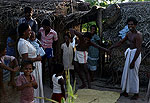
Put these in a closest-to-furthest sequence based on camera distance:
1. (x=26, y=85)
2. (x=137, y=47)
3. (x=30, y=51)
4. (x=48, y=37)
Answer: (x=26, y=85), (x=30, y=51), (x=137, y=47), (x=48, y=37)

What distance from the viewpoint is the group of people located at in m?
3.54

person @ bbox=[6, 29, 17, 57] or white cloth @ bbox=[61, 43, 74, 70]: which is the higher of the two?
person @ bbox=[6, 29, 17, 57]

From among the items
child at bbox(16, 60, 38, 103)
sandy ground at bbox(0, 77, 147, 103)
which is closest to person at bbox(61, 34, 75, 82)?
sandy ground at bbox(0, 77, 147, 103)

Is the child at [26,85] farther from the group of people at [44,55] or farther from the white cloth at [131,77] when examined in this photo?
the white cloth at [131,77]

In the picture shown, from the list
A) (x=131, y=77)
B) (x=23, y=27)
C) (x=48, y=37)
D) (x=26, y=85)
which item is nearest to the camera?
(x=26, y=85)

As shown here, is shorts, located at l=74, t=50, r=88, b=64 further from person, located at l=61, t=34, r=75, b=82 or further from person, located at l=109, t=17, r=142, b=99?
person, located at l=109, t=17, r=142, b=99

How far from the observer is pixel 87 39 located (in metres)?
5.88

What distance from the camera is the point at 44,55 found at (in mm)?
5996

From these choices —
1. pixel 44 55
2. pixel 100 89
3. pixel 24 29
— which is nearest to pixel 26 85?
pixel 24 29

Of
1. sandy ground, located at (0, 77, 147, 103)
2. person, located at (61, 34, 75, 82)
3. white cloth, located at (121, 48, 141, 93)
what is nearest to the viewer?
sandy ground, located at (0, 77, 147, 103)

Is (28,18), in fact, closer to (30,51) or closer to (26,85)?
(30,51)

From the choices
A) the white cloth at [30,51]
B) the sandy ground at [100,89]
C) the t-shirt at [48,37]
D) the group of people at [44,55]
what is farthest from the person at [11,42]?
the white cloth at [30,51]

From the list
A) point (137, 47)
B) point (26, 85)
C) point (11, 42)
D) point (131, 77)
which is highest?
point (11, 42)

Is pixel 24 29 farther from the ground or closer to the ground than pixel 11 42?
farther from the ground
